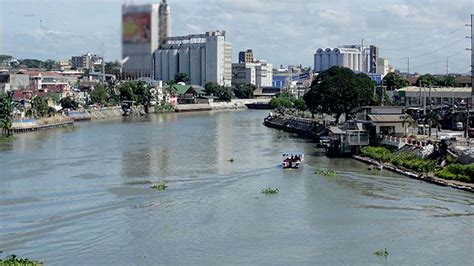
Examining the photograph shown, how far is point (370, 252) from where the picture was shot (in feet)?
18.1

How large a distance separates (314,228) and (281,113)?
1791cm

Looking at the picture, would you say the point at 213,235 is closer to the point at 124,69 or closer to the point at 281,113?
the point at 124,69

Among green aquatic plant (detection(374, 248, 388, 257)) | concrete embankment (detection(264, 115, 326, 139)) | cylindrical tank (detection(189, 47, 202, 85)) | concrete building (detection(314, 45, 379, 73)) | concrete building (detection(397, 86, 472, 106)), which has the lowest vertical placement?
green aquatic plant (detection(374, 248, 388, 257))

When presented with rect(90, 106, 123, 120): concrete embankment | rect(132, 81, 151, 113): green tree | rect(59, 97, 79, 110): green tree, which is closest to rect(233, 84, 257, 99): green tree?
rect(132, 81, 151, 113): green tree

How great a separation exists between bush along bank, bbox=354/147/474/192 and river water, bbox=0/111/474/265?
212 mm

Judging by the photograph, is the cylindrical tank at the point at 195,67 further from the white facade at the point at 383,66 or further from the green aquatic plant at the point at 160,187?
the green aquatic plant at the point at 160,187

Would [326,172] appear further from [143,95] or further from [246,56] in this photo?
[246,56]

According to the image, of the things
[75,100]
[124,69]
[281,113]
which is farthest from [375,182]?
[75,100]

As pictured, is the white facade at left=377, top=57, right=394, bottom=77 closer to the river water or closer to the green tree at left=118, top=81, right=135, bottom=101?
the green tree at left=118, top=81, right=135, bottom=101

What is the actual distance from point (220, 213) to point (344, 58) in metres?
46.7

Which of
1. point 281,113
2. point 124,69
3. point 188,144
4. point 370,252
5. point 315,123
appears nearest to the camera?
point 124,69

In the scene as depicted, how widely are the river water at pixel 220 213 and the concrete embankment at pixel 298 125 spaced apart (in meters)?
4.90

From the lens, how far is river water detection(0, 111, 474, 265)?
5.50 meters

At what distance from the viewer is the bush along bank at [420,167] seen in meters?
8.56
